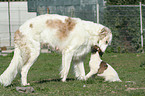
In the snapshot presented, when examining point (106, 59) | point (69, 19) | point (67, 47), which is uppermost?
point (69, 19)

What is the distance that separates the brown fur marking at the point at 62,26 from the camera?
8.24 meters

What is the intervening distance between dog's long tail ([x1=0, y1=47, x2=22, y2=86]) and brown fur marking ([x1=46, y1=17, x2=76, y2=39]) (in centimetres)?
103

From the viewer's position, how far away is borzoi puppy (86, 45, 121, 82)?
27.2 feet

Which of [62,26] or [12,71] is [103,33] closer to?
[62,26]

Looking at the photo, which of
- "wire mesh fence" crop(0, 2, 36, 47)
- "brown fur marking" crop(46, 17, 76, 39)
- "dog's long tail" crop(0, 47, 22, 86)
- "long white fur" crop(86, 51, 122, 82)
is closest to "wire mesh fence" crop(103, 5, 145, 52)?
"wire mesh fence" crop(0, 2, 36, 47)

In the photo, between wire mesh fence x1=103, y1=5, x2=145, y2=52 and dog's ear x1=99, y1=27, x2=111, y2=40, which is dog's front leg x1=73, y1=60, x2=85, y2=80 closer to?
dog's ear x1=99, y1=27, x2=111, y2=40

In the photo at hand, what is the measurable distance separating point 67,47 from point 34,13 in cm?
1142

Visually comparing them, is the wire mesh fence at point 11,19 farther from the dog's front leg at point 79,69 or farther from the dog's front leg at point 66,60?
the dog's front leg at point 66,60

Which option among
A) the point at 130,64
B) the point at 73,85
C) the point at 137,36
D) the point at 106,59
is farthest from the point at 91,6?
the point at 73,85

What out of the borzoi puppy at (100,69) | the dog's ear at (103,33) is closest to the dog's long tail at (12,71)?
the borzoi puppy at (100,69)

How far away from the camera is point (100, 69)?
8.46 meters

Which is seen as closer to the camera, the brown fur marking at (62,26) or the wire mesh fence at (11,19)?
the brown fur marking at (62,26)

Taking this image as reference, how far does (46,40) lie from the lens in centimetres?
823

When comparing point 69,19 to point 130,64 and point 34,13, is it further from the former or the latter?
point 34,13
